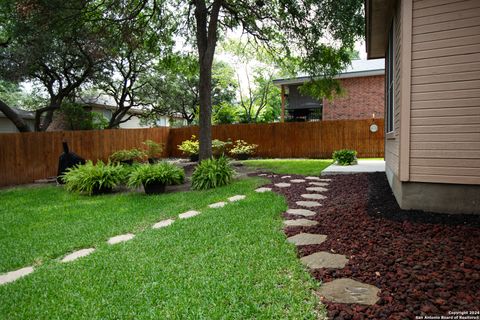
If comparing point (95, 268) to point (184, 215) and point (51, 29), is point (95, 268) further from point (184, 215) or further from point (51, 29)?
point (51, 29)

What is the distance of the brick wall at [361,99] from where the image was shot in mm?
15695

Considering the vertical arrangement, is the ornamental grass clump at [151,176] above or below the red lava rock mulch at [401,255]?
above

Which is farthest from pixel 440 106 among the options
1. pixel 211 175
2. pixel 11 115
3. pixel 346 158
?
pixel 11 115

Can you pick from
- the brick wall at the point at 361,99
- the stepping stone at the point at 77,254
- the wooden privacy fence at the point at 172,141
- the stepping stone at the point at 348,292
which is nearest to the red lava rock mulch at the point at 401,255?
the stepping stone at the point at 348,292

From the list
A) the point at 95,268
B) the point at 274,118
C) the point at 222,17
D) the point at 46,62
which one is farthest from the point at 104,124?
the point at 95,268

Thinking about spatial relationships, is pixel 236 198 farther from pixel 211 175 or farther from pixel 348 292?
pixel 348 292

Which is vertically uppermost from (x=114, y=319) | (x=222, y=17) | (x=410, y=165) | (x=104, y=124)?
(x=222, y=17)

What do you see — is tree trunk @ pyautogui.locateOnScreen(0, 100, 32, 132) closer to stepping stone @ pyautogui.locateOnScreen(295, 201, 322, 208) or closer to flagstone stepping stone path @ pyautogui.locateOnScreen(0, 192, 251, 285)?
flagstone stepping stone path @ pyautogui.locateOnScreen(0, 192, 251, 285)

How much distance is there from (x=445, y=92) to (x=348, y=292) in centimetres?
288

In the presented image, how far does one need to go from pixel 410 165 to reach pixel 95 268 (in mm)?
3824

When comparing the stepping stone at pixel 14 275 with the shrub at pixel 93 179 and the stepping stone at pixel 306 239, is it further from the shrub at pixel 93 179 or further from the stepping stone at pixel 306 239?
the shrub at pixel 93 179

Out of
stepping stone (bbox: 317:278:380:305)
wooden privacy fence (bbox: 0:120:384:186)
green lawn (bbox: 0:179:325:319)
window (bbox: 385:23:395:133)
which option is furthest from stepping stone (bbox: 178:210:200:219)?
wooden privacy fence (bbox: 0:120:384:186)

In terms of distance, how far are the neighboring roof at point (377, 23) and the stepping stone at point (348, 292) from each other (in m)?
4.54

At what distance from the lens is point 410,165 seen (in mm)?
4043
